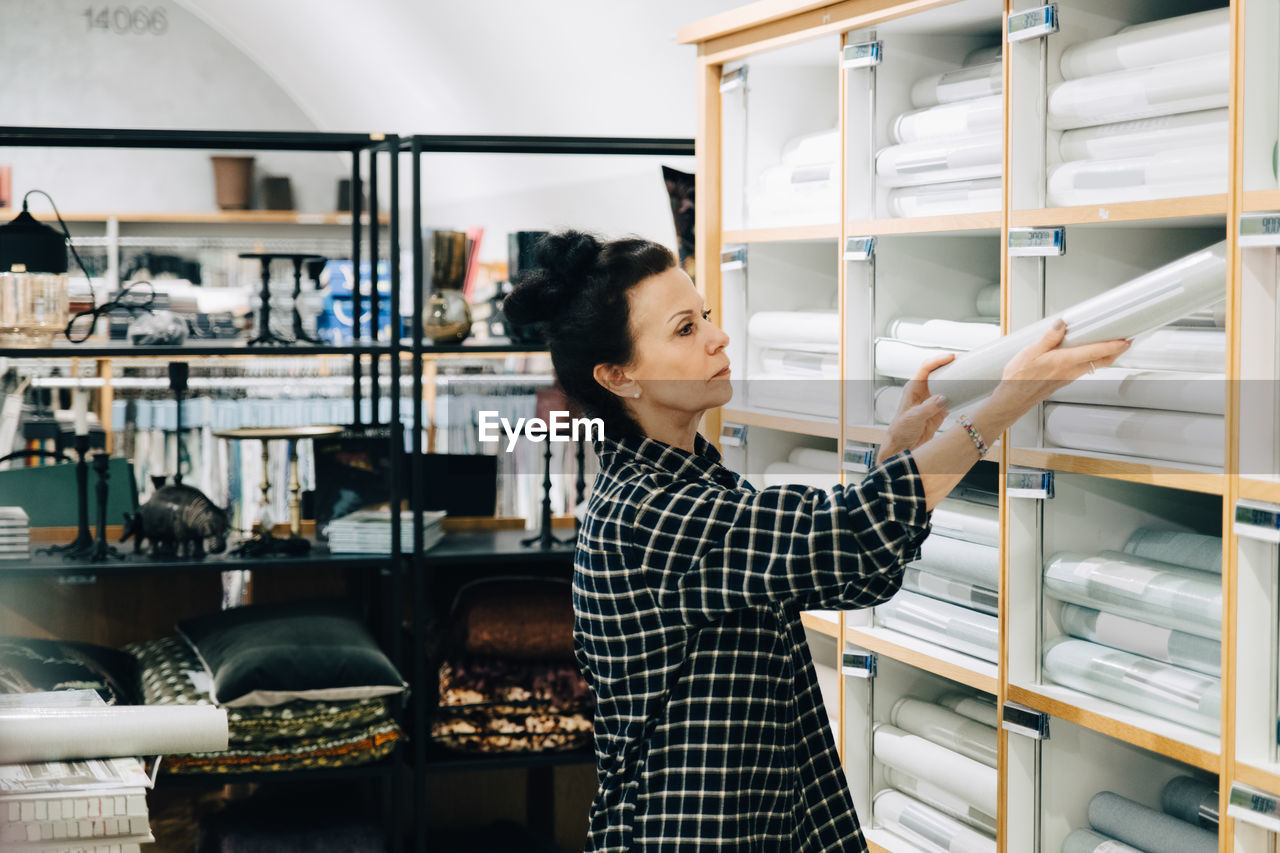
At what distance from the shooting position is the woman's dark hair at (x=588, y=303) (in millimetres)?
1633

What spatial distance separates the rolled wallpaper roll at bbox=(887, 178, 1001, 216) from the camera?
1.91 metres

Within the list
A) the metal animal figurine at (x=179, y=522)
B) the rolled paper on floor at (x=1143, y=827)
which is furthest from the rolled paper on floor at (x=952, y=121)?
the metal animal figurine at (x=179, y=522)

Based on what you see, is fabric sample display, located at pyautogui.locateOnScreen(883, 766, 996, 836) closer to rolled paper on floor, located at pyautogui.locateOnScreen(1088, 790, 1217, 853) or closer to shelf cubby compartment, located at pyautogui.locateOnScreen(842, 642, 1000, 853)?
shelf cubby compartment, located at pyautogui.locateOnScreen(842, 642, 1000, 853)

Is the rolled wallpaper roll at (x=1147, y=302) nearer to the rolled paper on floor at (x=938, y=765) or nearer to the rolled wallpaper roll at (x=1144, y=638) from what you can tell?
the rolled wallpaper roll at (x=1144, y=638)

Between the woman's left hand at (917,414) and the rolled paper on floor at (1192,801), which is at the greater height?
the woman's left hand at (917,414)

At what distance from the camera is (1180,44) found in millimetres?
1554

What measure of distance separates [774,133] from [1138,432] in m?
1.09

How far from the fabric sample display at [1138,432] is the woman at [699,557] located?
0.70 ft

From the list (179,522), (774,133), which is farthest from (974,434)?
(179,522)

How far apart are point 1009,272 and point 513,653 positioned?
1629 millimetres

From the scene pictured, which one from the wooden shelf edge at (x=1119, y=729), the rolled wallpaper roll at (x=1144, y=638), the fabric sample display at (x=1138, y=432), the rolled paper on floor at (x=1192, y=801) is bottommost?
the rolled paper on floor at (x=1192, y=801)

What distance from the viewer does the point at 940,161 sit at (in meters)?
1.97

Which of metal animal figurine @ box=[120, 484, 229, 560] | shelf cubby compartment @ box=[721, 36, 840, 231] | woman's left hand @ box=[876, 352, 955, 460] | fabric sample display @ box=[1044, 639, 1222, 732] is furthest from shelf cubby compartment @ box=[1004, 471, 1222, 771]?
metal animal figurine @ box=[120, 484, 229, 560]

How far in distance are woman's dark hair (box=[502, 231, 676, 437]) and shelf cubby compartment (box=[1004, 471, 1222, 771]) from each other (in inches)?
23.5
